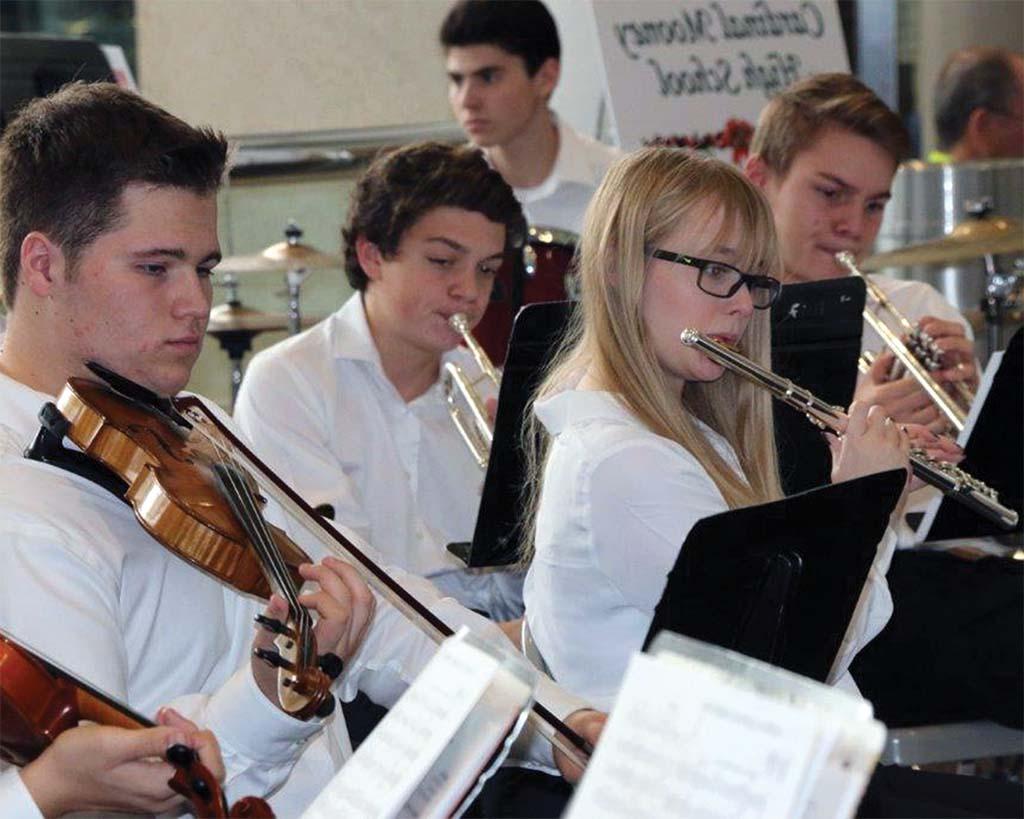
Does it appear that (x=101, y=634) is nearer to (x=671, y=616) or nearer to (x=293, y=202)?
(x=671, y=616)

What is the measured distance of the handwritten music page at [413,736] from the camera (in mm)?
732

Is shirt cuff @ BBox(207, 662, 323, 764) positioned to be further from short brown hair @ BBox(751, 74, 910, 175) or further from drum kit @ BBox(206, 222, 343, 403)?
drum kit @ BBox(206, 222, 343, 403)

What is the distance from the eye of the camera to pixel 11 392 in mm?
1525

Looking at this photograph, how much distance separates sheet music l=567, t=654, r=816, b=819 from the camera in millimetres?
626

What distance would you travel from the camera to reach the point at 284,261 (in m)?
3.58

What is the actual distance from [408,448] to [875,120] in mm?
1000

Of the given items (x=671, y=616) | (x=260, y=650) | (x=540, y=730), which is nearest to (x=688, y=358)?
(x=671, y=616)

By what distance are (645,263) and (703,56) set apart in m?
2.50

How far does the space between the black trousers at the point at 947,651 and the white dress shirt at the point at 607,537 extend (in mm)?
738

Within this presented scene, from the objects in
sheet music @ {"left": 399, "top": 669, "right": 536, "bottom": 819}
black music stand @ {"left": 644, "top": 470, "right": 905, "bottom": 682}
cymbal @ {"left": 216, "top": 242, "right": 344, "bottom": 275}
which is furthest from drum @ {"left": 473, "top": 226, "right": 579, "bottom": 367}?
sheet music @ {"left": 399, "top": 669, "right": 536, "bottom": 819}

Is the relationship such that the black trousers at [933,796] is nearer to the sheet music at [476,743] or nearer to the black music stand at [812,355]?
the black music stand at [812,355]

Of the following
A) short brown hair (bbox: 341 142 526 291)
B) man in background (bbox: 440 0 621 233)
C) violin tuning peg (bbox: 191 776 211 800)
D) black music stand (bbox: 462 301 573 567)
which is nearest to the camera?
violin tuning peg (bbox: 191 776 211 800)

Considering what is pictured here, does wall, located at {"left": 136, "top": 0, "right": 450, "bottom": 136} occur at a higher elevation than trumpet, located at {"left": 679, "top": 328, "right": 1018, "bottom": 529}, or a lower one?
higher

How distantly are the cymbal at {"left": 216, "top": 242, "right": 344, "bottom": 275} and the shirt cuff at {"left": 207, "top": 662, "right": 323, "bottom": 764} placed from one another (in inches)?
88.0
